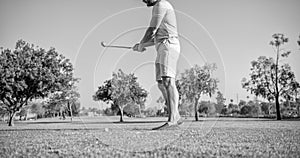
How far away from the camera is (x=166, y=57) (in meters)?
8.36

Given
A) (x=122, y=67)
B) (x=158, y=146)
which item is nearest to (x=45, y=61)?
(x=122, y=67)

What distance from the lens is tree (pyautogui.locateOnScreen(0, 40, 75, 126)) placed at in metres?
29.3

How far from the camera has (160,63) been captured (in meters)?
8.48

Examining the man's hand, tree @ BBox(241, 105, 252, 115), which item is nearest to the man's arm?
the man's hand

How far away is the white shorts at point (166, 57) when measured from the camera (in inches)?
330

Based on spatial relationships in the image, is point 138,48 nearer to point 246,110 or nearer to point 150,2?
point 150,2

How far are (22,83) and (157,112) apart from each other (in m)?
20.9

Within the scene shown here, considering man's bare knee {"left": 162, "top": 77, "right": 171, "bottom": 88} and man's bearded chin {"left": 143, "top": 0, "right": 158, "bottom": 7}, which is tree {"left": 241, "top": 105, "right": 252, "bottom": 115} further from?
man's bare knee {"left": 162, "top": 77, "right": 171, "bottom": 88}

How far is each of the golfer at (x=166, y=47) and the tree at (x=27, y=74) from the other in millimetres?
23904

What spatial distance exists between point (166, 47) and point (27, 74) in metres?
24.5

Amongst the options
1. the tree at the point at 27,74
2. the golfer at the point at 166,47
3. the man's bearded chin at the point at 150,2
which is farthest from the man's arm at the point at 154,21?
the tree at the point at 27,74

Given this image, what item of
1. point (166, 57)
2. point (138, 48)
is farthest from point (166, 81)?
point (138, 48)

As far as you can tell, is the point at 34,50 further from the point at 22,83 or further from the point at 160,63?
the point at 160,63

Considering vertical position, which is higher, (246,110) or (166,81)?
(166,81)
